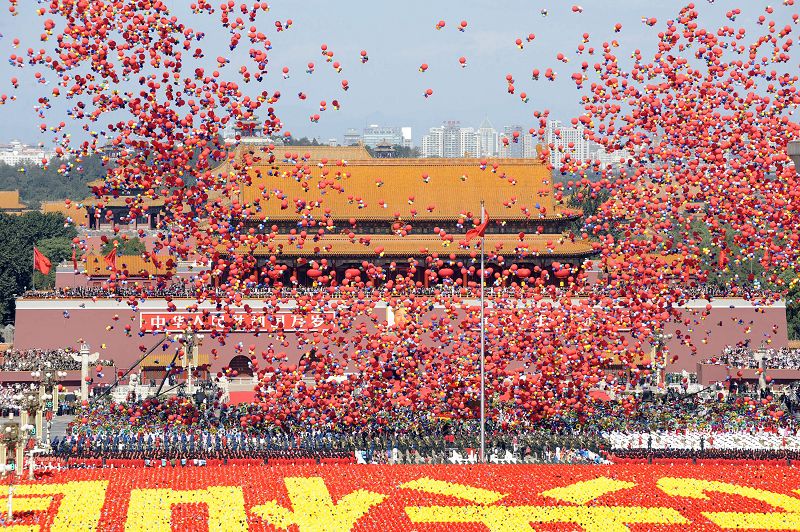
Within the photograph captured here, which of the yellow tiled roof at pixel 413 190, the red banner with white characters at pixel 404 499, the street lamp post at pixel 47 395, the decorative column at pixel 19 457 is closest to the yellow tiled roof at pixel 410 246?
the yellow tiled roof at pixel 413 190

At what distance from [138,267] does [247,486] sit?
4059 centimetres

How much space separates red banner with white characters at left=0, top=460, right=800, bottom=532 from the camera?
2520cm

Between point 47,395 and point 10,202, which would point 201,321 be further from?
point 10,202

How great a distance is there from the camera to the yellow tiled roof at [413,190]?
59.9 meters

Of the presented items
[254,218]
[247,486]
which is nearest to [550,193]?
[254,218]

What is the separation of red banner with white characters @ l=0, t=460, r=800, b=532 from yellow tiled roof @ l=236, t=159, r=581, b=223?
30.6 metres

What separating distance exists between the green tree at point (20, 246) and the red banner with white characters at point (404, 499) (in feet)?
136

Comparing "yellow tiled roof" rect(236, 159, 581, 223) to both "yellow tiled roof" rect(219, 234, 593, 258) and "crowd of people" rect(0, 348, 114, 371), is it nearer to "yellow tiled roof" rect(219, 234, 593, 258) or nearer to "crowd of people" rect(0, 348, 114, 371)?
"yellow tiled roof" rect(219, 234, 593, 258)

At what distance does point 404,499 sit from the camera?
2672 cm

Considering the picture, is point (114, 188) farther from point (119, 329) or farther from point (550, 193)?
point (550, 193)

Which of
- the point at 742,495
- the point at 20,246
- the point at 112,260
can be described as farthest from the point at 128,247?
the point at 742,495

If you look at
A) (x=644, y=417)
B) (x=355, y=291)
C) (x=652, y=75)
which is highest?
(x=652, y=75)

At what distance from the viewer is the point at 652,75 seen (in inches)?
1524

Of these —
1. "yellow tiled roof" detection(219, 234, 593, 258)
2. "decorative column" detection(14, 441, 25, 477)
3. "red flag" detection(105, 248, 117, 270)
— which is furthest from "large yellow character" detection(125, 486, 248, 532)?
"red flag" detection(105, 248, 117, 270)
